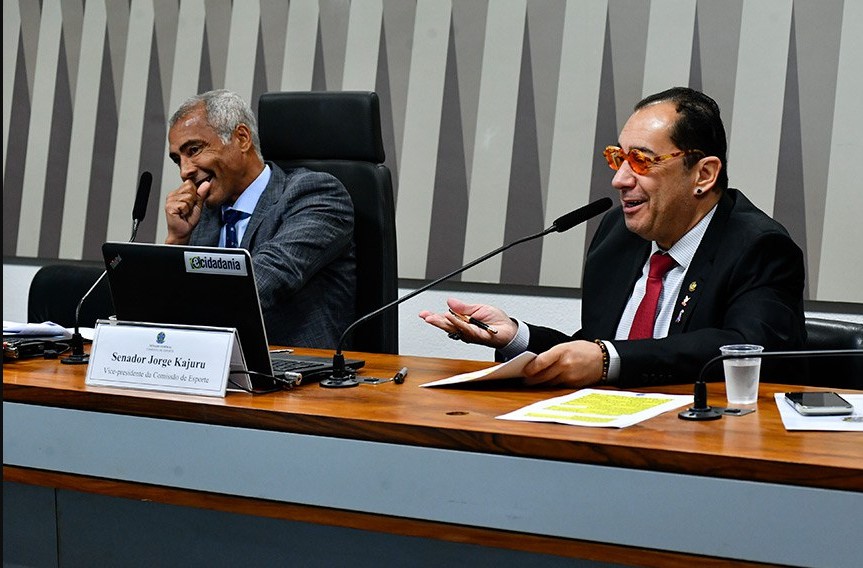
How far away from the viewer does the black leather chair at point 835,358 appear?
1937 mm

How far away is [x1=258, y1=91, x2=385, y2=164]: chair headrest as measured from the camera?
2590mm

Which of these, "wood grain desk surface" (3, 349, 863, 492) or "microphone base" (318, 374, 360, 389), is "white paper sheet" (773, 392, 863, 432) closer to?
"wood grain desk surface" (3, 349, 863, 492)

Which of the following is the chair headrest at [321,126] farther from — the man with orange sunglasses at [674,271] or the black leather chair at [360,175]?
the man with orange sunglasses at [674,271]

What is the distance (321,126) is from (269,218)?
276 millimetres

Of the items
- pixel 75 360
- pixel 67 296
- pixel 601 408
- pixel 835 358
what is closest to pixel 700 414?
pixel 601 408

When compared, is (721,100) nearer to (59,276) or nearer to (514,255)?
(514,255)

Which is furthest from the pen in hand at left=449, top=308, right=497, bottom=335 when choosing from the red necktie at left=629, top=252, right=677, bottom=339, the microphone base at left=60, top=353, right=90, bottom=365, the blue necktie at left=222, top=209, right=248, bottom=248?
the blue necktie at left=222, top=209, right=248, bottom=248

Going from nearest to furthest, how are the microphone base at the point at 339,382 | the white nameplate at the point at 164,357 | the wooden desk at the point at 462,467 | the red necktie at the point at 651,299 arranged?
1. the wooden desk at the point at 462,467
2. the white nameplate at the point at 164,357
3. the microphone base at the point at 339,382
4. the red necktie at the point at 651,299

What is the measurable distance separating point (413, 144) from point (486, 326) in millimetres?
1530

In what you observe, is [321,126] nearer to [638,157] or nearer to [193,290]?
[638,157]

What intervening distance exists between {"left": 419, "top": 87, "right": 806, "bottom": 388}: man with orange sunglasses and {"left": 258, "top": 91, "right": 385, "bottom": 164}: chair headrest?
0.65 meters

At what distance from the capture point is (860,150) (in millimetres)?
2826

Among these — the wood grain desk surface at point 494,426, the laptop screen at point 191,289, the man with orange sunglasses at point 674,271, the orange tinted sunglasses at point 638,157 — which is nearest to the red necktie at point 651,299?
the man with orange sunglasses at point 674,271

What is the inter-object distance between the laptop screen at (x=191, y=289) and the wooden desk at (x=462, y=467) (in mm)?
111
